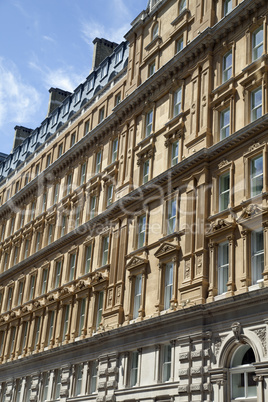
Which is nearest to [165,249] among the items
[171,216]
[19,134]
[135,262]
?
[171,216]

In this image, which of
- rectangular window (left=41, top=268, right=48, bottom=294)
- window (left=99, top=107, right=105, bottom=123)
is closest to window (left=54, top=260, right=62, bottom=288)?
rectangular window (left=41, top=268, right=48, bottom=294)

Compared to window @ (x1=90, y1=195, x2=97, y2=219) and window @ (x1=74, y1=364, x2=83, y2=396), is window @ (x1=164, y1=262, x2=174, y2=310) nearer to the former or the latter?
window @ (x1=74, y1=364, x2=83, y2=396)

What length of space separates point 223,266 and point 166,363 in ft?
20.9

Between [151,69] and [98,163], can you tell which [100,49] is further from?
[151,69]

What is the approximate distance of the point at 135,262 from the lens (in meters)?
38.7

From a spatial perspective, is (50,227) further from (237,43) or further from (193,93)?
(237,43)

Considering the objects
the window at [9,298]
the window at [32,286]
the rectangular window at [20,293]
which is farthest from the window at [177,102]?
the window at [9,298]

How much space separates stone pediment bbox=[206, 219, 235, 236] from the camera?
103 ft

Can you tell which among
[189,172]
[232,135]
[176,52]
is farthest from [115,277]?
[176,52]

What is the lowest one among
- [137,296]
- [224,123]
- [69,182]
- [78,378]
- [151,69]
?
[78,378]

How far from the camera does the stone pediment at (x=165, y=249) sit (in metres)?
35.1

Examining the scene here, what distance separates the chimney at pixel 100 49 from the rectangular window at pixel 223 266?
30.4 m

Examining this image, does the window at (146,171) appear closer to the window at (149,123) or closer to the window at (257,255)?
the window at (149,123)

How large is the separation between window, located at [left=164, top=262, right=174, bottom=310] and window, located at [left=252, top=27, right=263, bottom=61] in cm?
1311
